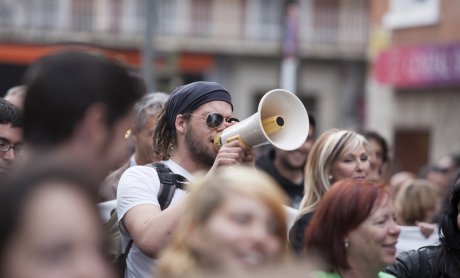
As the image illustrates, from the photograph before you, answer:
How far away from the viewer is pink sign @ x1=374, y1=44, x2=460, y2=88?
18.7 m

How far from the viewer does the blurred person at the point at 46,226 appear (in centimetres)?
224

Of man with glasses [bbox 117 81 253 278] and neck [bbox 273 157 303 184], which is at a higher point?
man with glasses [bbox 117 81 253 278]

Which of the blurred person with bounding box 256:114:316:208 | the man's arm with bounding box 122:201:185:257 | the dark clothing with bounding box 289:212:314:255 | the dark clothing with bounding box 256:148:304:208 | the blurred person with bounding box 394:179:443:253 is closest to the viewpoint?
the man's arm with bounding box 122:201:185:257

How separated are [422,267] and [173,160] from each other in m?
1.22

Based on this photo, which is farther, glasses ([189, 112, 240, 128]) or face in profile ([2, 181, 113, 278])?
glasses ([189, 112, 240, 128])

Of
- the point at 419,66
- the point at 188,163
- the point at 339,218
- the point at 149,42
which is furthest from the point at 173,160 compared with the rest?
the point at 419,66

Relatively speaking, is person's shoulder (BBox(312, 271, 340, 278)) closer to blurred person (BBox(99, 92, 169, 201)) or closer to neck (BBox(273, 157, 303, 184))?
blurred person (BBox(99, 92, 169, 201))

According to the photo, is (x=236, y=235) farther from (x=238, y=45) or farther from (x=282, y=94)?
(x=238, y=45)

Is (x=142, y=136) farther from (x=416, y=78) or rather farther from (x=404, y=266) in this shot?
(x=416, y=78)

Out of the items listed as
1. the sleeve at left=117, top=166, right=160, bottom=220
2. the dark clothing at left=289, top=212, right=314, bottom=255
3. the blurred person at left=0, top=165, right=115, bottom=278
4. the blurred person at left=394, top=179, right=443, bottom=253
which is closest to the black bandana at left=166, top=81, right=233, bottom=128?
the sleeve at left=117, top=166, right=160, bottom=220

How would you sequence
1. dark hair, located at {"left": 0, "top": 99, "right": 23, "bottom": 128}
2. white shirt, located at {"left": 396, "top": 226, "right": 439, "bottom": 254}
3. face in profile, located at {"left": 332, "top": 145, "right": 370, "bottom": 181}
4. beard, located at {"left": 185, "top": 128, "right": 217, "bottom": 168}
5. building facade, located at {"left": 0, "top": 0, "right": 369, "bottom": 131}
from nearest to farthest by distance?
beard, located at {"left": 185, "top": 128, "right": 217, "bottom": 168} < dark hair, located at {"left": 0, "top": 99, "right": 23, "bottom": 128} < face in profile, located at {"left": 332, "top": 145, "right": 370, "bottom": 181} < white shirt, located at {"left": 396, "top": 226, "right": 439, "bottom": 254} < building facade, located at {"left": 0, "top": 0, "right": 369, "bottom": 131}

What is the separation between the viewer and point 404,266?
4828 mm

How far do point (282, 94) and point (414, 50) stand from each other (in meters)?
15.0

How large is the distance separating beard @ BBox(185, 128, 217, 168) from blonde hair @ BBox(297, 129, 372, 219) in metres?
1.25
